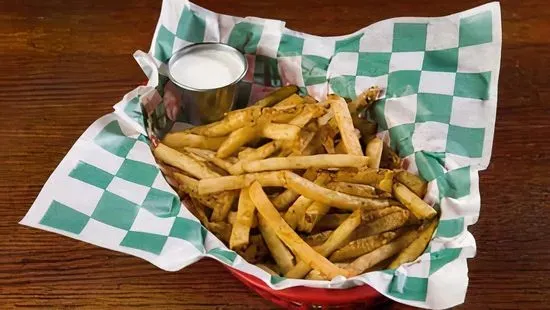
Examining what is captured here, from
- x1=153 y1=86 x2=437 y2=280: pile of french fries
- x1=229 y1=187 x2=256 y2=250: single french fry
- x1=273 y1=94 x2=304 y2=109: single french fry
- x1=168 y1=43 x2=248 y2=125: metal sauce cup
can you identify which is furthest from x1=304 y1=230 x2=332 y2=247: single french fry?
x1=168 y1=43 x2=248 y2=125: metal sauce cup

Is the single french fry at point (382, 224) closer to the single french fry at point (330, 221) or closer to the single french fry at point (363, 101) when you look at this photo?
the single french fry at point (330, 221)

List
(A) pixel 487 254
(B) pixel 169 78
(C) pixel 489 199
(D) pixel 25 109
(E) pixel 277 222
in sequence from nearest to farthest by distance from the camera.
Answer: (E) pixel 277 222
(A) pixel 487 254
(C) pixel 489 199
(B) pixel 169 78
(D) pixel 25 109

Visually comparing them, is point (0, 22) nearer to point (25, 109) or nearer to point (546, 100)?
point (25, 109)

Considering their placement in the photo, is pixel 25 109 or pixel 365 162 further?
pixel 25 109

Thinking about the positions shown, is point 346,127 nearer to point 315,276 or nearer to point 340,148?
point 340,148

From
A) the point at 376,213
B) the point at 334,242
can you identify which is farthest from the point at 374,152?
the point at 334,242

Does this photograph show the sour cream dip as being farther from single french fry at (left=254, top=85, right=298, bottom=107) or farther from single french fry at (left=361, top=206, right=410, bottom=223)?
single french fry at (left=361, top=206, right=410, bottom=223)

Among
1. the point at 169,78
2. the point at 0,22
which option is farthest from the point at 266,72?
the point at 0,22
